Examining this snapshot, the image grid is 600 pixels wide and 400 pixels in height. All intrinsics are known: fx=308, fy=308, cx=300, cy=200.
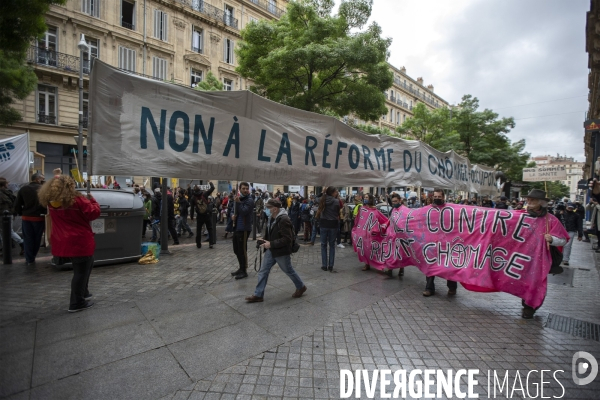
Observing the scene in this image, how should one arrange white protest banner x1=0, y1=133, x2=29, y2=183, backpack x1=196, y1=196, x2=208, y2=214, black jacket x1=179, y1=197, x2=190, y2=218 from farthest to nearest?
1. black jacket x1=179, y1=197, x2=190, y2=218
2. white protest banner x1=0, y1=133, x2=29, y2=183
3. backpack x1=196, y1=196, x2=208, y2=214

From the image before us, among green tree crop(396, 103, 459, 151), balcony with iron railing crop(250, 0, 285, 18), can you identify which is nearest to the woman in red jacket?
green tree crop(396, 103, 459, 151)

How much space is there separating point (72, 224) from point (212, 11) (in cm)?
2879

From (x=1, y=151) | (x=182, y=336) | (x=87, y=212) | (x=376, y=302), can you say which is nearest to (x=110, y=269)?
(x=87, y=212)

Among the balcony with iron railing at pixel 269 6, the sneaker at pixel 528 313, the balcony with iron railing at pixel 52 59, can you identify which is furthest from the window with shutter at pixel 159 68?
the sneaker at pixel 528 313

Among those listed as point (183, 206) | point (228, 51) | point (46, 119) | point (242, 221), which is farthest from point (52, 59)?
point (242, 221)

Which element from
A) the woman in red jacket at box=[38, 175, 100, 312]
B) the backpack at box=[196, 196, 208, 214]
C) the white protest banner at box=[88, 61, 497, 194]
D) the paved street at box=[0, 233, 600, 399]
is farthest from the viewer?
the backpack at box=[196, 196, 208, 214]

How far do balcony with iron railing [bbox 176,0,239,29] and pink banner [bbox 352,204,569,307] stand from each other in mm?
28083

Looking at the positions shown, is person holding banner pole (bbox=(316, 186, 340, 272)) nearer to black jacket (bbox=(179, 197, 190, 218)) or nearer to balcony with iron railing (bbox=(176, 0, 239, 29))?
black jacket (bbox=(179, 197, 190, 218))

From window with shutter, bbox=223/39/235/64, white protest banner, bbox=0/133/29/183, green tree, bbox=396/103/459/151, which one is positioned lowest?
white protest banner, bbox=0/133/29/183

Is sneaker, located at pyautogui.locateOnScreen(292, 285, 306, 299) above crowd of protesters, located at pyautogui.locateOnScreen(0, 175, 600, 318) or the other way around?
the other way around

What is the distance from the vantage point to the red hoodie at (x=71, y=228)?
3.98 meters

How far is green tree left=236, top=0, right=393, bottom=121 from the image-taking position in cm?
1150

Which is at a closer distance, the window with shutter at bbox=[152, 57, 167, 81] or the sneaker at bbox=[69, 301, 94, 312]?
the sneaker at bbox=[69, 301, 94, 312]

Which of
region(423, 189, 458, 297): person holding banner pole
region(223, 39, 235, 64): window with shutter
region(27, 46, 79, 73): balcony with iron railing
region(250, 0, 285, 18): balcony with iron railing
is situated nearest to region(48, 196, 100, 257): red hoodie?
region(423, 189, 458, 297): person holding banner pole
